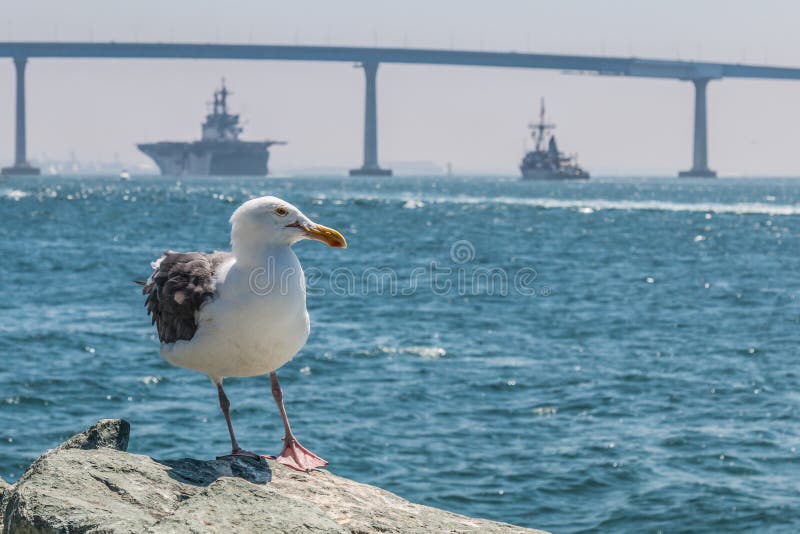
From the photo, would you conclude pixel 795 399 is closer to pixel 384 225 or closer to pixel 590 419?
pixel 590 419

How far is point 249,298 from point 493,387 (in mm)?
10240

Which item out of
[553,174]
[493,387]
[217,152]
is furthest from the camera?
[217,152]

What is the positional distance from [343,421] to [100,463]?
8.61 meters

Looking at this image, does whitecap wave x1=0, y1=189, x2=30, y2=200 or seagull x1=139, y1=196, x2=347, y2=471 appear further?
whitecap wave x1=0, y1=189, x2=30, y2=200

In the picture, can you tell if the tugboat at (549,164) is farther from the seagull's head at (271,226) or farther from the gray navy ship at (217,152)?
the seagull's head at (271,226)

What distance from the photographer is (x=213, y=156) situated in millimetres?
163875

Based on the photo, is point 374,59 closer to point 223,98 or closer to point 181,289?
point 223,98

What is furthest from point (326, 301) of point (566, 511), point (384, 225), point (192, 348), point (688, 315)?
point (384, 225)

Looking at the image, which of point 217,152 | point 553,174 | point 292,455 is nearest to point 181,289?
point 292,455

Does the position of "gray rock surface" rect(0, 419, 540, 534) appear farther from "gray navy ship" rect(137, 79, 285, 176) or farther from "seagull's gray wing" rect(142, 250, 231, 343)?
"gray navy ship" rect(137, 79, 285, 176)

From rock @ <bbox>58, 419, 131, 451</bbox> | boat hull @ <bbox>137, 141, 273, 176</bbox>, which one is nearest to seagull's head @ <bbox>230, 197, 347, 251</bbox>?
rock @ <bbox>58, 419, 131, 451</bbox>

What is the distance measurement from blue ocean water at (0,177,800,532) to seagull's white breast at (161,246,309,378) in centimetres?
566

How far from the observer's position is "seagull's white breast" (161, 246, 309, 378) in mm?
4348

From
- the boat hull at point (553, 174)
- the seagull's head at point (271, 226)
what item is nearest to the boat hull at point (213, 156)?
the boat hull at point (553, 174)
